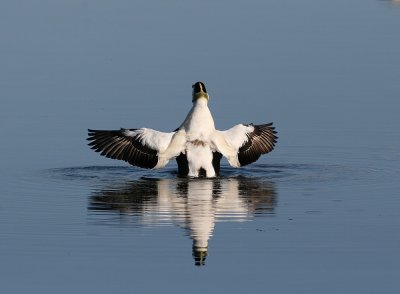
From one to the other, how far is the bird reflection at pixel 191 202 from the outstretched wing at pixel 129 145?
416 millimetres

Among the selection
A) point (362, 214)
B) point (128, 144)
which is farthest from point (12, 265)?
point (128, 144)

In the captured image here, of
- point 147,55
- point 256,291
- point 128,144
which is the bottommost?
point 256,291

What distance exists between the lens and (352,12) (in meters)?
30.0

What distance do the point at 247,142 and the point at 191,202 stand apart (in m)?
2.71

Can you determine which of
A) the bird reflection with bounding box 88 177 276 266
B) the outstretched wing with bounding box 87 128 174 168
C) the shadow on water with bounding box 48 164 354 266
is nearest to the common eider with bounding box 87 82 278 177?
the outstretched wing with bounding box 87 128 174 168

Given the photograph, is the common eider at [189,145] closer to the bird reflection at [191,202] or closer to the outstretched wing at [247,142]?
the outstretched wing at [247,142]

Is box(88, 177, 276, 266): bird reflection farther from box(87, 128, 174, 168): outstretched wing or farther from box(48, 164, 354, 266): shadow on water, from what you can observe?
box(87, 128, 174, 168): outstretched wing

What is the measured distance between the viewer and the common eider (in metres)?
17.7

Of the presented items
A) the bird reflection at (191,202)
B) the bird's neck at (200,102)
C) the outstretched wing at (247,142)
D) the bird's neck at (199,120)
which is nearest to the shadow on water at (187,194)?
the bird reflection at (191,202)

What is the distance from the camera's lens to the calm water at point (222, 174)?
12531mm

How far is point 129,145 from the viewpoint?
59.0 ft

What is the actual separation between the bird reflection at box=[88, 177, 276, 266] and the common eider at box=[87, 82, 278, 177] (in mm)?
302

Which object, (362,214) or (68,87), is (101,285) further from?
(68,87)

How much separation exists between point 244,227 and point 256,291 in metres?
2.63
